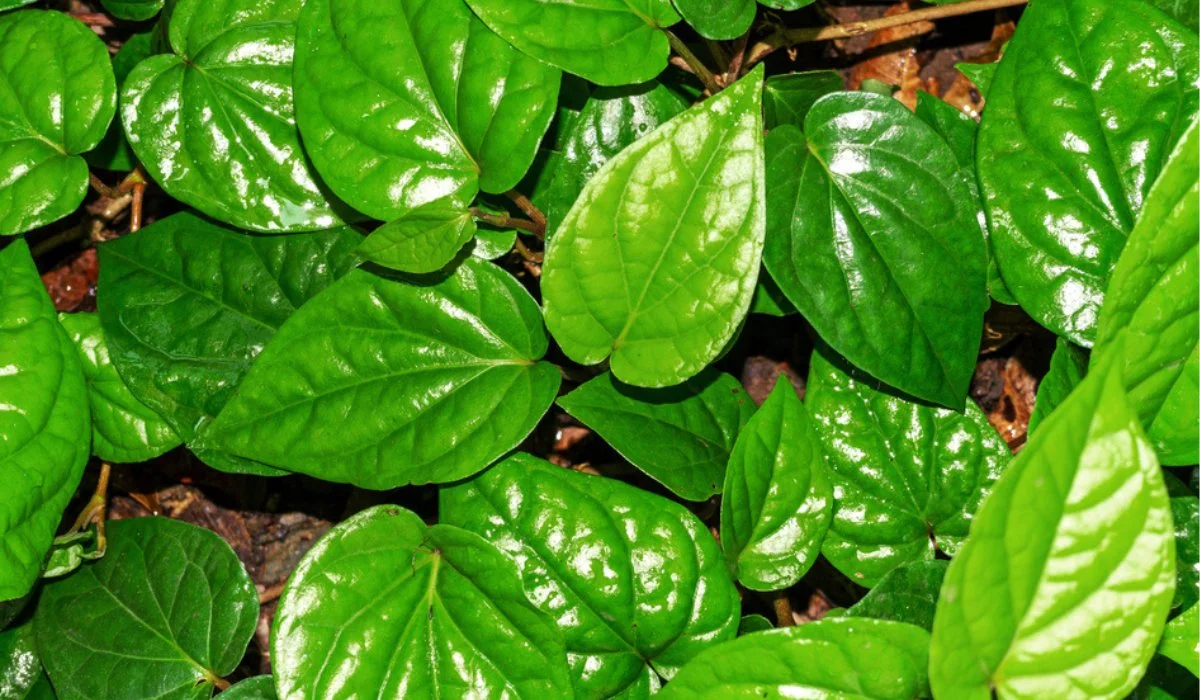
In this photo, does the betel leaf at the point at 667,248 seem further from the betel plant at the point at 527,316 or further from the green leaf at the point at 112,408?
the green leaf at the point at 112,408

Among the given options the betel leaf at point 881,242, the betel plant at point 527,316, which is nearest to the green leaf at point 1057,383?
the betel plant at point 527,316

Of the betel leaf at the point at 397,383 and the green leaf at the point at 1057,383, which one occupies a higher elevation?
the green leaf at the point at 1057,383

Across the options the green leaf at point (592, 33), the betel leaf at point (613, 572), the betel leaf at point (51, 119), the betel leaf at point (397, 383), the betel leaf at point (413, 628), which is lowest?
the betel leaf at point (413, 628)

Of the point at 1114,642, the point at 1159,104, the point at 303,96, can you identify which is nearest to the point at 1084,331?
the point at 1159,104

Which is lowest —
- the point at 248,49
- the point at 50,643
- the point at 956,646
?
the point at 50,643

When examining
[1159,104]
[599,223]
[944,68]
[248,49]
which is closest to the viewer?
[599,223]

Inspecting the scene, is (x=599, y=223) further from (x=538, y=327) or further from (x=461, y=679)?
(x=461, y=679)

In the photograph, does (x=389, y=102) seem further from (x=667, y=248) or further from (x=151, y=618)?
(x=151, y=618)

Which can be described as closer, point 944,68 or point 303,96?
point 303,96
